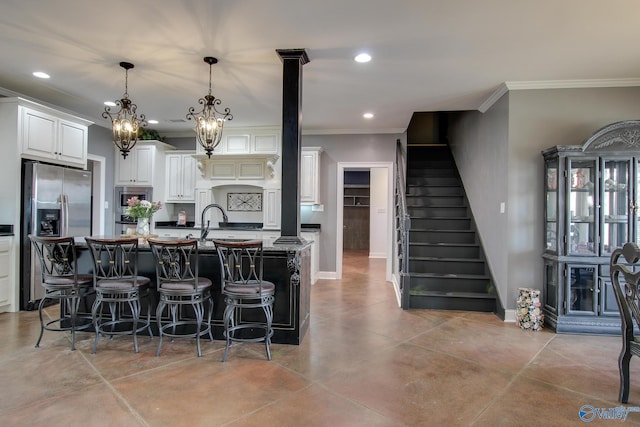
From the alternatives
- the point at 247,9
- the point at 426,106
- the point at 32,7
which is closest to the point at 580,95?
the point at 426,106

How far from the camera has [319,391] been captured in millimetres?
2422

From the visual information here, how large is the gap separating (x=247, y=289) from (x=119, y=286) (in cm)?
113

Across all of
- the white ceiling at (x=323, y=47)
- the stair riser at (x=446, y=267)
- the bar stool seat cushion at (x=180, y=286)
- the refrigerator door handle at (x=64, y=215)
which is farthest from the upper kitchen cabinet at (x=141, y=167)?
the stair riser at (x=446, y=267)

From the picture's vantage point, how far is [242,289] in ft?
9.66

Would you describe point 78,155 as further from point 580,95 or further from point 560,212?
point 580,95

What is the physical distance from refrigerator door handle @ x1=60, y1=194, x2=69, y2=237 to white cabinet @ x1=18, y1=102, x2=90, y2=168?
0.54 m

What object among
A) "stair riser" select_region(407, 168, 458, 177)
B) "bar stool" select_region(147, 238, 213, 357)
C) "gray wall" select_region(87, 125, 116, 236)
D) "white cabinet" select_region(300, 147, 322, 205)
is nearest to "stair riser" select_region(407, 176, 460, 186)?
"stair riser" select_region(407, 168, 458, 177)

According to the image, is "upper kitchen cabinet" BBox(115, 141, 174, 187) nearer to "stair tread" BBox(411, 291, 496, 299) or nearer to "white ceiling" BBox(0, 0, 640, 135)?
"white ceiling" BBox(0, 0, 640, 135)

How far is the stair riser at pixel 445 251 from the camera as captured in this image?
16.9 ft

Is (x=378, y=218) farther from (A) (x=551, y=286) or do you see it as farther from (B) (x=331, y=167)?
(A) (x=551, y=286)

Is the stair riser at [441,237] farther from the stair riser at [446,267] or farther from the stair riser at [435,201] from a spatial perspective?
the stair riser at [435,201]

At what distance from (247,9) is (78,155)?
382 cm

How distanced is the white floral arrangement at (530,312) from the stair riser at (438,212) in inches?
83.7

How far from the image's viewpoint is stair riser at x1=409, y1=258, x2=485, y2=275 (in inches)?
193
